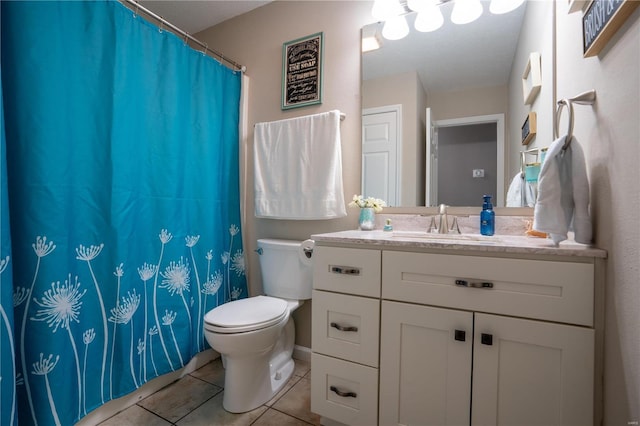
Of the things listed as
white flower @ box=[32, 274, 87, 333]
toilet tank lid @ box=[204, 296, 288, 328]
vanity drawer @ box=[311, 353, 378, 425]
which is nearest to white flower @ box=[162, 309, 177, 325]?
toilet tank lid @ box=[204, 296, 288, 328]

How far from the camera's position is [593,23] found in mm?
775

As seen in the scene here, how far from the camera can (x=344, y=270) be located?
1154 millimetres

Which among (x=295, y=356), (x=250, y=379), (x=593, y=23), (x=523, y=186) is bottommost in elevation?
(x=295, y=356)

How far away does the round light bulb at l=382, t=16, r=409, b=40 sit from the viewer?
155 centimetres

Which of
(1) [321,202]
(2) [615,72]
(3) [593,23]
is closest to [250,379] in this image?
(1) [321,202]

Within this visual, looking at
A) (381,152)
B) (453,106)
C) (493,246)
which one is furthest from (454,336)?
(453,106)

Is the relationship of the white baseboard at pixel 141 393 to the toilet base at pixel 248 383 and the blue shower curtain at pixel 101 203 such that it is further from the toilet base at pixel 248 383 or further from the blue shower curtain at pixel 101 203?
the toilet base at pixel 248 383

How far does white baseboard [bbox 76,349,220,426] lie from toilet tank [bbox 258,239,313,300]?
1.88ft

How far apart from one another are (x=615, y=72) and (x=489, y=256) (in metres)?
0.57

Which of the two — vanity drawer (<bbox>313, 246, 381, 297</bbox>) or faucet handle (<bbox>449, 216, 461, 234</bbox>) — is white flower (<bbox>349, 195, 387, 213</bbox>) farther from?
vanity drawer (<bbox>313, 246, 381, 297</bbox>)

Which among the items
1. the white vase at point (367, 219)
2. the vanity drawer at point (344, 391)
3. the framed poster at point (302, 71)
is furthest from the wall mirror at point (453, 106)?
the vanity drawer at point (344, 391)

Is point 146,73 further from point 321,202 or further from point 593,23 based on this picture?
point 593,23

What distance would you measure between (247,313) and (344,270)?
0.58m

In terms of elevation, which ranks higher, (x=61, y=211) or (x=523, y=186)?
(x=523, y=186)
